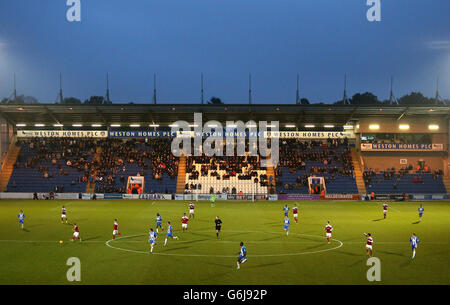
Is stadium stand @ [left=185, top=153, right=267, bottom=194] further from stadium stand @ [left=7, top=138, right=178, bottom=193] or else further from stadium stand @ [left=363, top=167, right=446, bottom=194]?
stadium stand @ [left=363, top=167, right=446, bottom=194]

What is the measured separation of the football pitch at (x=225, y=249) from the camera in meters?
18.5

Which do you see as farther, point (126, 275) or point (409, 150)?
point (409, 150)

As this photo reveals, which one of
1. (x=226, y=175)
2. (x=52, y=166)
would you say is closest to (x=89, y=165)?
(x=52, y=166)

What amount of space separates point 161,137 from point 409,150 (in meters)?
42.4

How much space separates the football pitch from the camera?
18.5 m

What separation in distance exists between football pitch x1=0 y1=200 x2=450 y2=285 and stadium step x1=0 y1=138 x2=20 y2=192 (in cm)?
2080

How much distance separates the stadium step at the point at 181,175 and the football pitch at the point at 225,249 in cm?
1742

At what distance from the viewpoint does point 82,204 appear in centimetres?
5006

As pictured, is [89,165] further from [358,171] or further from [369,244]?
[369,244]

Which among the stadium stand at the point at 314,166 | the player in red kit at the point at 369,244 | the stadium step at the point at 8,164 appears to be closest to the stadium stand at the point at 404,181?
the stadium stand at the point at 314,166

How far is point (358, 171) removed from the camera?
6419 cm

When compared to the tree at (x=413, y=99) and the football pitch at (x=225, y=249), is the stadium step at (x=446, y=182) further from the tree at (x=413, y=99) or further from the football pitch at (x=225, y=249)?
the tree at (x=413, y=99)
